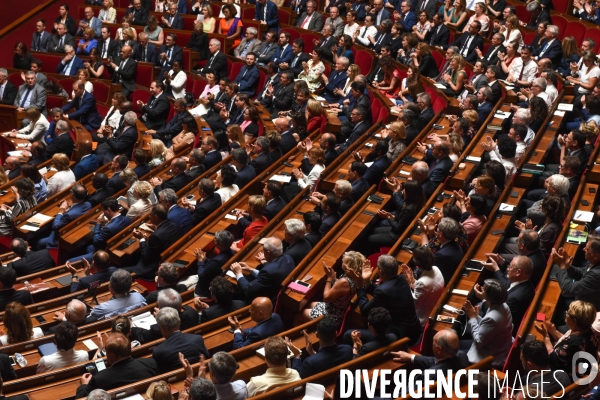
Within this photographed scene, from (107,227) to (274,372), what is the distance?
2.02 meters

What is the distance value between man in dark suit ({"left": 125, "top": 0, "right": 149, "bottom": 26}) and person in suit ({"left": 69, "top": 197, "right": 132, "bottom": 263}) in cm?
408

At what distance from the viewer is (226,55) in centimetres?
744

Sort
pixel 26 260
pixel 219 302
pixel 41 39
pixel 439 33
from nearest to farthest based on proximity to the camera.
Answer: pixel 219 302
pixel 26 260
pixel 439 33
pixel 41 39

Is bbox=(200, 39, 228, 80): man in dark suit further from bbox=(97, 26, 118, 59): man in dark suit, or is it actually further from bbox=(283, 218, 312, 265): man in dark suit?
bbox=(283, 218, 312, 265): man in dark suit

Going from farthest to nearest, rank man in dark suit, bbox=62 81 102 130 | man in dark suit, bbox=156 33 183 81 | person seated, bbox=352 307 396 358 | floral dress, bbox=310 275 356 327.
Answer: man in dark suit, bbox=156 33 183 81 < man in dark suit, bbox=62 81 102 130 < floral dress, bbox=310 275 356 327 < person seated, bbox=352 307 396 358

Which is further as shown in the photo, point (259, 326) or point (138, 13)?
point (138, 13)

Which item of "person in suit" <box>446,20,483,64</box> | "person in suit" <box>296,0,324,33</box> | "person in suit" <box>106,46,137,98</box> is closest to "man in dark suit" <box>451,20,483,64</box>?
"person in suit" <box>446,20,483,64</box>

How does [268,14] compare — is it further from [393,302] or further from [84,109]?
[393,302]

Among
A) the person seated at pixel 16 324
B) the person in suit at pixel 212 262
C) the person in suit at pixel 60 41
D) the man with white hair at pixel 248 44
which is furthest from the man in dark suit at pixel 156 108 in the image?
the person seated at pixel 16 324

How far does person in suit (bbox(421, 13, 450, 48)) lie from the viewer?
7.10 metres

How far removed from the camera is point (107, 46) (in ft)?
25.2

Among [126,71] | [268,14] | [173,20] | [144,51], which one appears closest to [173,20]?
[173,20]

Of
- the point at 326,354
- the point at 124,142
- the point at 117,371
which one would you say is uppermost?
the point at 326,354

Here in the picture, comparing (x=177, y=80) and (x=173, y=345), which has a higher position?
(x=173, y=345)
